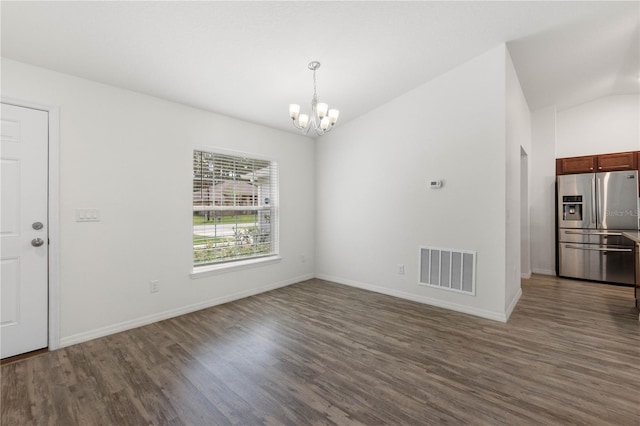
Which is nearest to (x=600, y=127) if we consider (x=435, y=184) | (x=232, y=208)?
(x=435, y=184)

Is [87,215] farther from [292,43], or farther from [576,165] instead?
[576,165]

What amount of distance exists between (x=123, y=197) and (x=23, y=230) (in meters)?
0.79

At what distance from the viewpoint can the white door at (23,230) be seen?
2.37m

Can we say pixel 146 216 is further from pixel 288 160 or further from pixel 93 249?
pixel 288 160

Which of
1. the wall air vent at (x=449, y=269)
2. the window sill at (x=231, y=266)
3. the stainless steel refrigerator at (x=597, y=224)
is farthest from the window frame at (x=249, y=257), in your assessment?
the stainless steel refrigerator at (x=597, y=224)

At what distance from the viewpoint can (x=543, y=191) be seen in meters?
5.30

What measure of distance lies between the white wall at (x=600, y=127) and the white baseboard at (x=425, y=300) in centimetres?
418

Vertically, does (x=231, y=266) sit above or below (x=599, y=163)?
below

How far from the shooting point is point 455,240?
3.52 meters

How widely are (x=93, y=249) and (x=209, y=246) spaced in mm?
1284

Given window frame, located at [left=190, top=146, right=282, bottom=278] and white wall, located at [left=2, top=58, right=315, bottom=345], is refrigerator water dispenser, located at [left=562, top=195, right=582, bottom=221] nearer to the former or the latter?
window frame, located at [left=190, top=146, right=282, bottom=278]

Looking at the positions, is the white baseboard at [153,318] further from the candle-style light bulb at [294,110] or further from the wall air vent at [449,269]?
the candle-style light bulb at [294,110]

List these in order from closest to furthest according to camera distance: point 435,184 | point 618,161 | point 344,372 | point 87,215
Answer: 1. point 344,372
2. point 87,215
3. point 435,184
4. point 618,161

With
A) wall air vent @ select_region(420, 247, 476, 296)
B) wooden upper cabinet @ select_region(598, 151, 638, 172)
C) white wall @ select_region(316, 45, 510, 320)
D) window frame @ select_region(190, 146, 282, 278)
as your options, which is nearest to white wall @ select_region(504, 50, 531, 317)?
white wall @ select_region(316, 45, 510, 320)
